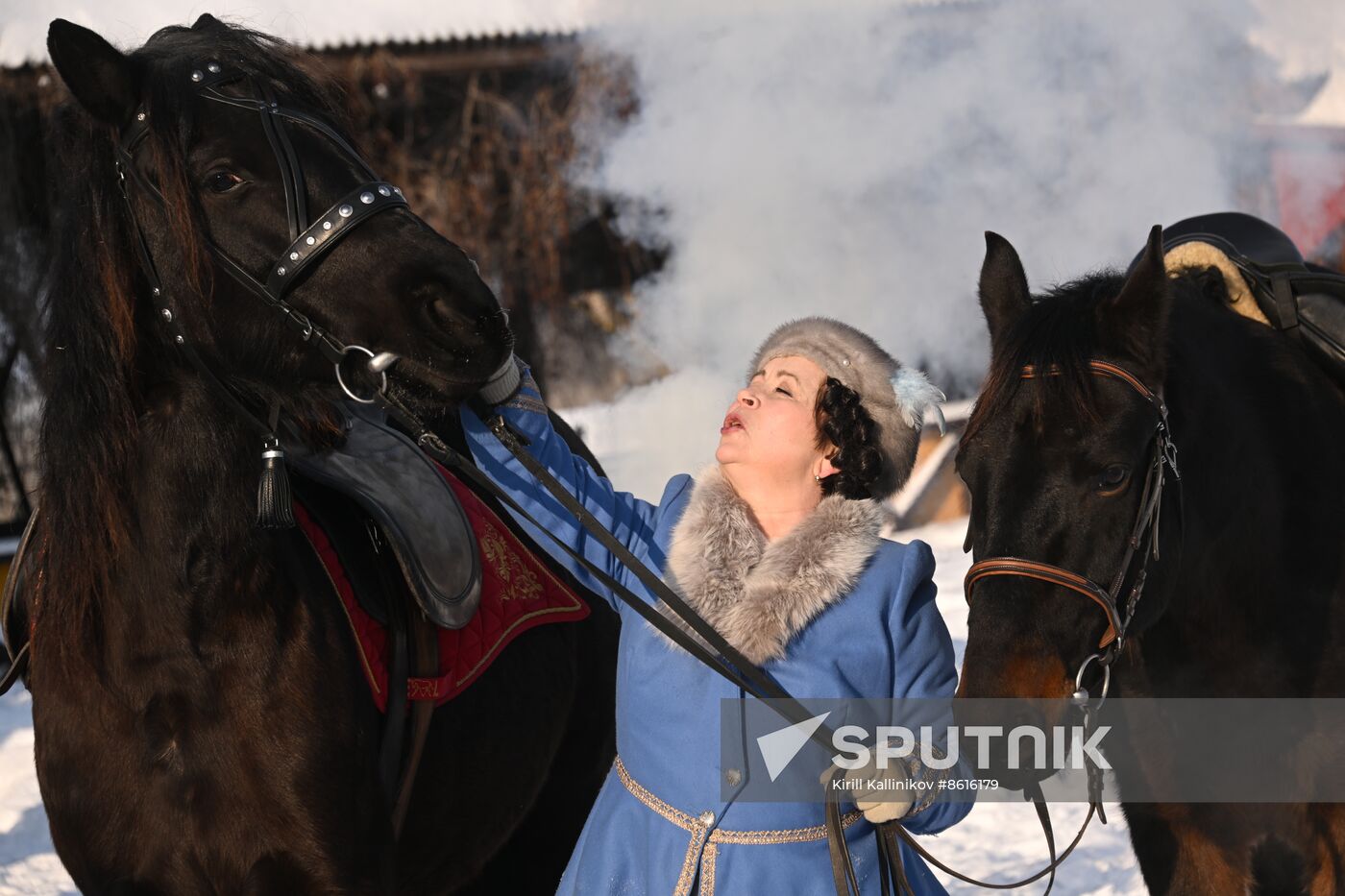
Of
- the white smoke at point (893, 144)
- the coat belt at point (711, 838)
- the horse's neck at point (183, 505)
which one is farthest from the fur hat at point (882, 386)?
the white smoke at point (893, 144)

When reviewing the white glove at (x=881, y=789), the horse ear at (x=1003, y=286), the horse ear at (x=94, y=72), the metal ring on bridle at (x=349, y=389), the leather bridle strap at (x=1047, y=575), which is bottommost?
the white glove at (x=881, y=789)

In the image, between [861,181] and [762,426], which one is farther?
[861,181]

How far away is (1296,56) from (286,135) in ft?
33.8

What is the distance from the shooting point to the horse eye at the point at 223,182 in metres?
2.06

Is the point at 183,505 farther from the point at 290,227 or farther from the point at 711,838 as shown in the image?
the point at 711,838

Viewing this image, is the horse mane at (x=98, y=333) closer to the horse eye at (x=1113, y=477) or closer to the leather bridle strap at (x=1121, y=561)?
the leather bridle strap at (x=1121, y=561)

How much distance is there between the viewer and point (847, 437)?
2230mm

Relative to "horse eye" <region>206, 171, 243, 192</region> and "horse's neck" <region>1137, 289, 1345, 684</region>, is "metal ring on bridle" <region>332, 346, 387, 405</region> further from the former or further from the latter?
"horse's neck" <region>1137, 289, 1345, 684</region>

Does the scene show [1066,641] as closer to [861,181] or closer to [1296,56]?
[861,181]

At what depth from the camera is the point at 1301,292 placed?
2883 millimetres

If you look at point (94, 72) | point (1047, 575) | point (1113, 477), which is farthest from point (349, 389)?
point (1113, 477)

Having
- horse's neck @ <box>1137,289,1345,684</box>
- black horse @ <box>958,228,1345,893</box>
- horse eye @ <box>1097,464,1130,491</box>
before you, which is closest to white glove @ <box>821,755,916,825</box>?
black horse @ <box>958,228,1345,893</box>

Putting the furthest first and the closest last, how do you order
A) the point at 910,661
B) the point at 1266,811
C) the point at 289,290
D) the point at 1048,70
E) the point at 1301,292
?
the point at 1048,70 → the point at 1301,292 → the point at 1266,811 → the point at 910,661 → the point at 289,290

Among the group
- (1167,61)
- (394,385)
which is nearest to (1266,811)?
(394,385)
